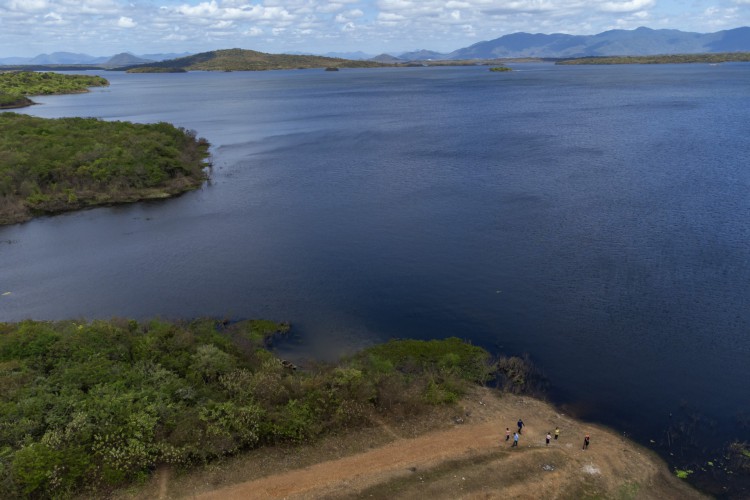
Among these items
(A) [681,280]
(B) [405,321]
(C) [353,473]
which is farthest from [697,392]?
(C) [353,473]

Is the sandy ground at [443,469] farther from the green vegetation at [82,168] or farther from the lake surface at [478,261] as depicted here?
the green vegetation at [82,168]

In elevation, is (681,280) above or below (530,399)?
above

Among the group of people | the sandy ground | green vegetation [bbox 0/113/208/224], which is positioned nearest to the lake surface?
the group of people

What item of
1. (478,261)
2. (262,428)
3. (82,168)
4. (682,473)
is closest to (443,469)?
(262,428)

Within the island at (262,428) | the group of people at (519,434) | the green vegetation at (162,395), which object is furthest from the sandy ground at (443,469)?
the green vegetation at (162,395)

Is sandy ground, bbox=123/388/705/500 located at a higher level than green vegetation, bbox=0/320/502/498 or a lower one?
lower

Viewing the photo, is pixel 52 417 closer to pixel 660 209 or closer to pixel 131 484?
pixel 131 484

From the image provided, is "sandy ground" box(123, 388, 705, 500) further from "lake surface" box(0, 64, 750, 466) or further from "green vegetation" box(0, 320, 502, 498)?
"lake surface" box(0, 64, 750, 466)

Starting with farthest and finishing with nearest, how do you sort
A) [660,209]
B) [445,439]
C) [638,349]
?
[660,209] < [638,349] < [445,439]
